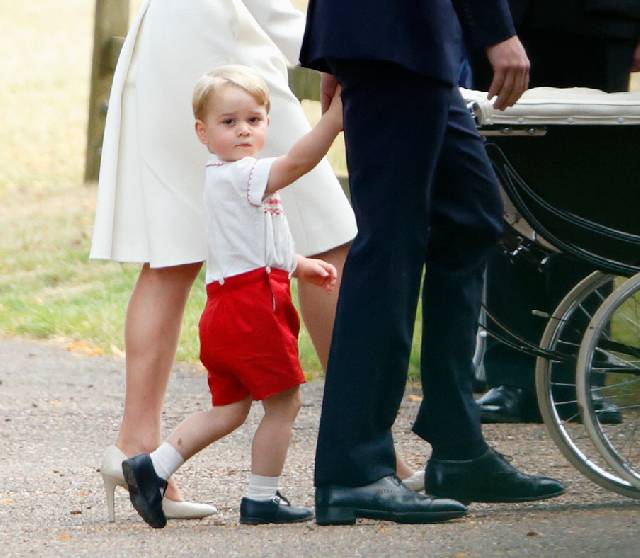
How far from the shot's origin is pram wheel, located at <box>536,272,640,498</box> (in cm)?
427

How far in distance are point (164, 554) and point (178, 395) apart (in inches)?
111

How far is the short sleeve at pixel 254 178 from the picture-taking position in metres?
3.90

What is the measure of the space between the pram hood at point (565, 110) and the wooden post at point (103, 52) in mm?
8116

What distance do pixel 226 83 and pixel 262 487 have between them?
0.98m

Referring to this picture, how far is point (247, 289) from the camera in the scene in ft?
12.8

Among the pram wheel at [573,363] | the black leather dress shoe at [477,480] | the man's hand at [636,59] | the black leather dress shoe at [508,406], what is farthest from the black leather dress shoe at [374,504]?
the black leather dress shoe at [508,406]

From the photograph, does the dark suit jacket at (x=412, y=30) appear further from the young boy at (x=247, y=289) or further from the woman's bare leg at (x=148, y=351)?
the woman's bare leg at (x=148, y=351)

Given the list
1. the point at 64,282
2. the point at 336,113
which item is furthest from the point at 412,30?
the point at 64,282

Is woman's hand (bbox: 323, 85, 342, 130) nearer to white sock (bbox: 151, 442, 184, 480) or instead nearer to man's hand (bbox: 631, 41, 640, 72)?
white sock (bbox: 151, 442, 184, 480)

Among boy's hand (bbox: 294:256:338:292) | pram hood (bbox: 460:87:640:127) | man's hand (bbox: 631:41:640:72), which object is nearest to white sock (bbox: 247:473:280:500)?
boy's hand (bbox: 294:256:338:292)

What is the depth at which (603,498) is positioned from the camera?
4.36 meters

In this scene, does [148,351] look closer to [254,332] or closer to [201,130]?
[254,332]

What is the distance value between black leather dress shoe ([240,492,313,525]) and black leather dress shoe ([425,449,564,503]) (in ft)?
1.08

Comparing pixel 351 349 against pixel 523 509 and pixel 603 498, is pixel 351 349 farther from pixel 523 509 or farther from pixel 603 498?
pixel 603 498
